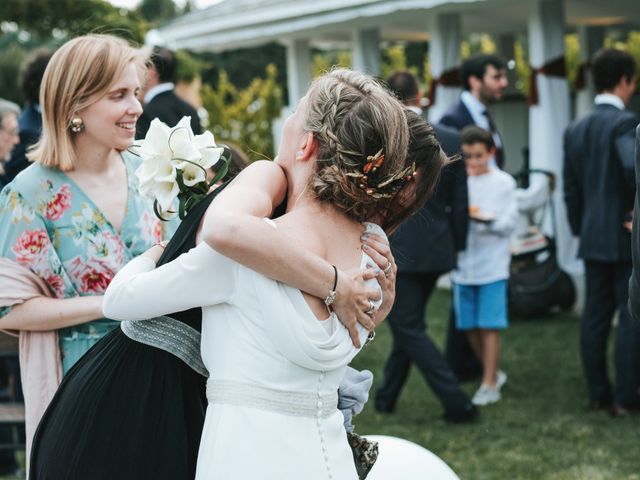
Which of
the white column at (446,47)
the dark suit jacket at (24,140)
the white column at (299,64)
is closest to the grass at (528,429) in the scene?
the dark suit jacket at (24,140)

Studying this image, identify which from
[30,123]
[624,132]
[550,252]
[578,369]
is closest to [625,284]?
[624,132]

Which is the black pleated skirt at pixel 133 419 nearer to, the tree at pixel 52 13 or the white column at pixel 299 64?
the white column at pixel 299 64

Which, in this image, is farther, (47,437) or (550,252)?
(550,252)

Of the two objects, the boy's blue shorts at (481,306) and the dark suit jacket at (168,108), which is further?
the boy's blue shorts at (481,306)

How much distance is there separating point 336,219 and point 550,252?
24.3ft

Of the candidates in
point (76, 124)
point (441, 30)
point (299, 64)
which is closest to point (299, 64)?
point (299, 64)

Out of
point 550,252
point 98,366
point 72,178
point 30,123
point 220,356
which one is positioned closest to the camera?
point 220,356

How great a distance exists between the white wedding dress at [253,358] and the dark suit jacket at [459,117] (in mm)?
5493

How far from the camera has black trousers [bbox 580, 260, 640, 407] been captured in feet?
21.5

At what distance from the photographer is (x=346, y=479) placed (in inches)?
99.7

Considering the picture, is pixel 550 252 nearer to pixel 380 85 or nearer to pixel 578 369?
pixel 578 369

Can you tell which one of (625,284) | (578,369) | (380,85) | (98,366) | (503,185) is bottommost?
(578,369)

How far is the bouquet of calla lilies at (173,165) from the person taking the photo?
268 centimetres

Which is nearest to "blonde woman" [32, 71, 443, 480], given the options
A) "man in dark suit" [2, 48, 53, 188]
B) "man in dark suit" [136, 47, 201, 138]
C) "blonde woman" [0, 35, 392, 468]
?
"blonde woman" [0, 35, 392, 468]
